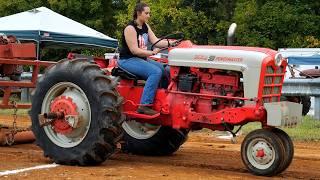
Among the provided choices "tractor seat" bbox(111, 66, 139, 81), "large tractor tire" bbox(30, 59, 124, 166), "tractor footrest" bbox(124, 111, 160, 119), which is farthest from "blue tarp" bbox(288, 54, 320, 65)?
"large tractor tire" bbox(30, 59, 124, 166)

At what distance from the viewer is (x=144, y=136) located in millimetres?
9305

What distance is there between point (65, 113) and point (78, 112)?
0.19 metres

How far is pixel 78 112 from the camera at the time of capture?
8.09 m

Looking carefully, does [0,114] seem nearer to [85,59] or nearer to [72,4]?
[85,59]

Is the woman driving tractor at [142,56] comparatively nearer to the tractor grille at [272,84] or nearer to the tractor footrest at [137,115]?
the tractor footrest at [137,115]

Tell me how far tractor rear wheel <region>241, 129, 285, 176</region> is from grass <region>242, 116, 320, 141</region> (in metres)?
3.35

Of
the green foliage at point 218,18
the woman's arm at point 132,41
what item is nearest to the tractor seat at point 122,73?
the woman's arm at point 132,41

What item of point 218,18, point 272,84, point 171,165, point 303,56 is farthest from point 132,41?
point 218,18

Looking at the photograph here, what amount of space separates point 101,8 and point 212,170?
30.6m

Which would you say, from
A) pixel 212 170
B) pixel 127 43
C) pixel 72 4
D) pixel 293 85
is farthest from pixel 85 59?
pixel 72 4

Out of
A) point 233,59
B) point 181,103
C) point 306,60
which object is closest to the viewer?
point 233,59

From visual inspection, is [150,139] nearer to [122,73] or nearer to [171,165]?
[171,165]

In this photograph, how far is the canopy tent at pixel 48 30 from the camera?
1888 centimetres

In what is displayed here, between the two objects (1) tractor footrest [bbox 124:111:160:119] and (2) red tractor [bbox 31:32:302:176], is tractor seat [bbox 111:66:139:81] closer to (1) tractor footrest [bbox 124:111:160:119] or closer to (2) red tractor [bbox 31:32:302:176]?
(2) red tractor [bbox 31:32:302:176]
